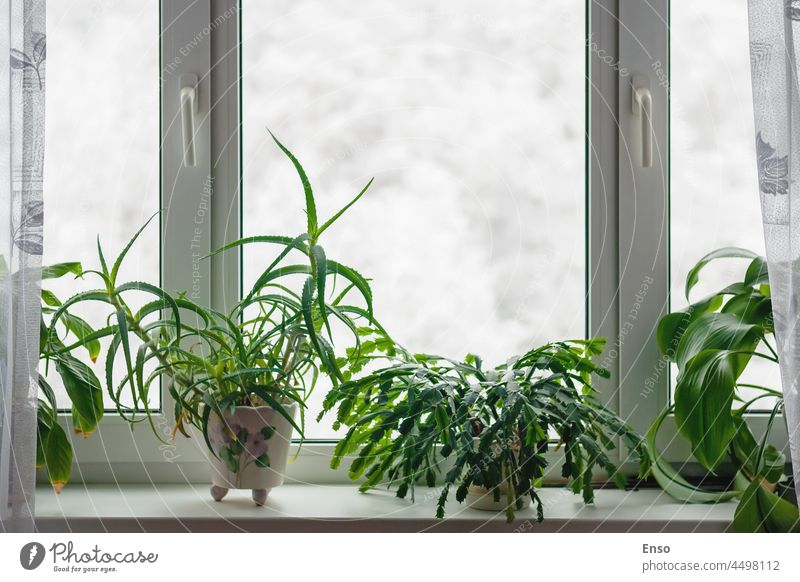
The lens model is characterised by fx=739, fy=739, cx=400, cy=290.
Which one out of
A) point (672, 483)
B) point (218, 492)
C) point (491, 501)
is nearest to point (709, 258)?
point (672, 483)

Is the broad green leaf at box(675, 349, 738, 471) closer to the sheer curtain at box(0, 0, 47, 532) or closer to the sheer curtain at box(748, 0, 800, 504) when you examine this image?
the sheer curtain at box(748, 0, 800, 504)

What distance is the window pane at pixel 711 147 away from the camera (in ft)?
3.60

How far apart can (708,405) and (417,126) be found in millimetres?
567

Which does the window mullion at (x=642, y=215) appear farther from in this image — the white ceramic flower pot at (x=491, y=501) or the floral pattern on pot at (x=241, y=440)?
the floral pattern on pot at (x=241, y=440)

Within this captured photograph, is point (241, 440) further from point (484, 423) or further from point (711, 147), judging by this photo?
point (711, 147)

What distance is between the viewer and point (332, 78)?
1122mm

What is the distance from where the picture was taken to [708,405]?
917 millimetres

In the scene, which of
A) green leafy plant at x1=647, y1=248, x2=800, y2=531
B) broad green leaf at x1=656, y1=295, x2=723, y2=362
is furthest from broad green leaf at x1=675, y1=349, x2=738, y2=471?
broad green leaf at x1=656, y1=295, x2=723, y2=362

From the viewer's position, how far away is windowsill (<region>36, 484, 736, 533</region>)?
96 centimetres

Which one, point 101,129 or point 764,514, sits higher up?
point 101,129
